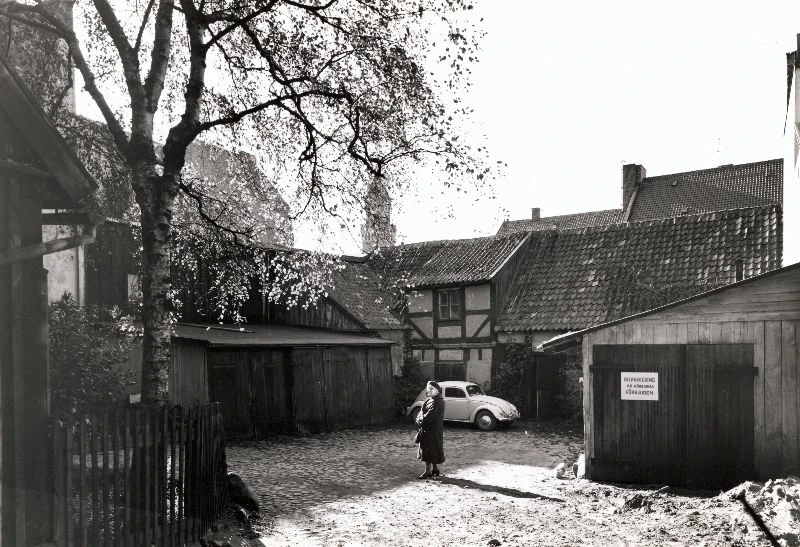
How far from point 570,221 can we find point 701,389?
2928 centimetres

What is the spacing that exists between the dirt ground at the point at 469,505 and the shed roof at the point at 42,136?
450 centimetres

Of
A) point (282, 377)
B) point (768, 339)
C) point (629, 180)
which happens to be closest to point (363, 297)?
point (282, 377)

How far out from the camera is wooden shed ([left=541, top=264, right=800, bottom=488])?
10.4 metres

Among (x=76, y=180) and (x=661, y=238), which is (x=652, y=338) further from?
(x=661, y=238)

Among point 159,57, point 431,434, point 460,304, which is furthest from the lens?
point 460,304

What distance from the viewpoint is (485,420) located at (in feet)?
65.4

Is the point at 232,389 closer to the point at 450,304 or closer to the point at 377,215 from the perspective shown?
the point at 377,215

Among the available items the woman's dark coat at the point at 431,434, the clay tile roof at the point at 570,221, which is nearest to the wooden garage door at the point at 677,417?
the woman's dark coat at the point at 431,434

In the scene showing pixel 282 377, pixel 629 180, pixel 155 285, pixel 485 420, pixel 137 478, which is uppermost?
pixel 629 180

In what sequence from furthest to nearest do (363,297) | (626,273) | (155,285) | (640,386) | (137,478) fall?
(363,297) < (626,273) < (640,386) < (155,285) < (137,478)

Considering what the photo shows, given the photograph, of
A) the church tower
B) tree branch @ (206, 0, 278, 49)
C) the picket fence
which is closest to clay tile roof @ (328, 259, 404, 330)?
the church tower

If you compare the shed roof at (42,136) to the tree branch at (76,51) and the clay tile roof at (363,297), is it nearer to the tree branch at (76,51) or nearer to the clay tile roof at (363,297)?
the tree branch at (76,51)

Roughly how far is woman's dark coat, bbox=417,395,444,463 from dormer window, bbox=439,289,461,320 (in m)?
12.0

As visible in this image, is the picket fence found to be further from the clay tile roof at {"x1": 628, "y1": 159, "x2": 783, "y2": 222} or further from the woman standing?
the clay tile roof at {"x1": 628, "y1": 159, "x2": 783, "y2": 222}
